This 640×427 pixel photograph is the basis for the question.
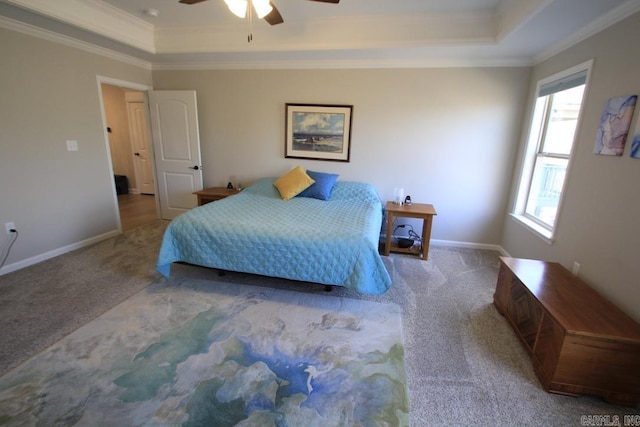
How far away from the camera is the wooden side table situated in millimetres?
3406

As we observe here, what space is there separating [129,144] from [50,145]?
3.44 m

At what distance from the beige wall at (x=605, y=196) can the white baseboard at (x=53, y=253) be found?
205 inches

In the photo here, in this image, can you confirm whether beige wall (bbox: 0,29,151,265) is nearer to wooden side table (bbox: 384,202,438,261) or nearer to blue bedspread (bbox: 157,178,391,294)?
blue bedspread (bbox: 157,178,391,294)

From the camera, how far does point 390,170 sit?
3928 mm

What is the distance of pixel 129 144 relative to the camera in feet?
20.6

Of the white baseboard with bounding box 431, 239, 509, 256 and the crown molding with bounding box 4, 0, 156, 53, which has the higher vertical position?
the crown molding with bounding box 4, 0, 156, 53

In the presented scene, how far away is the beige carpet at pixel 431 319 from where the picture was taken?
158cm

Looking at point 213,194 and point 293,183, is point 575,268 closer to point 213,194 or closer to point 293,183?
point 293,183

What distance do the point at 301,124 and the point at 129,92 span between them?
4.37 metres

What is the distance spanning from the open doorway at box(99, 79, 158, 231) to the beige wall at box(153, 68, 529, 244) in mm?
2162

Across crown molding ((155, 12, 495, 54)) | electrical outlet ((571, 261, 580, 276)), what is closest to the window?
electrical outlet ((571, 261, 580, 276))

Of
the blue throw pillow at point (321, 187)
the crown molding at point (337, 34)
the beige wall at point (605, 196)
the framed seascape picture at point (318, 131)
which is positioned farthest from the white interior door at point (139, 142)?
the beige wall at point (605, 196)

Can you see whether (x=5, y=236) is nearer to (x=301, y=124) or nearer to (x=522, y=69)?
(x=301, y=124)

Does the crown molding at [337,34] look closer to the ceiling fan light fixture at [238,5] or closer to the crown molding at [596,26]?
the crown molding at [596,26]
